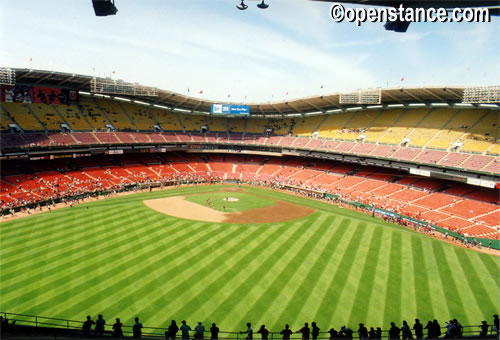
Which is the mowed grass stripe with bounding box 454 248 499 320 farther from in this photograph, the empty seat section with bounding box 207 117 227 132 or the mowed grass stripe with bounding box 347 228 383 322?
the empty seat section with bounding box 207 117 227 132

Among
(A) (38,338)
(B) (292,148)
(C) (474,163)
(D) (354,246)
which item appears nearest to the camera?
(A) (38,338)

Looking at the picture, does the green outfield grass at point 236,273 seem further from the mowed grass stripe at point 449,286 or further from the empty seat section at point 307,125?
A: the empty seat section at point 307,125

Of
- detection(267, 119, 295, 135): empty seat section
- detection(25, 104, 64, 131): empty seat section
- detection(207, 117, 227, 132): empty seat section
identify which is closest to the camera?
detection(25, 104, 64, 131): empty seat section

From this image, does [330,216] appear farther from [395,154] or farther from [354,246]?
[395,154]

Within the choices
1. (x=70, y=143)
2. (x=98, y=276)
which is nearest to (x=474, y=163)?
(x=98, y=276)

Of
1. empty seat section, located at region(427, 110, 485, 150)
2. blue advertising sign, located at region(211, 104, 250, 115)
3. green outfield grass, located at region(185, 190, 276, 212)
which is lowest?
green outfield grass, located at region(185, 190, 276, 212)

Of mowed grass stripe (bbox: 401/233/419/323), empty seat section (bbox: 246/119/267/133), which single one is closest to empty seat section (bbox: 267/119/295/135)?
empty seat section (bbox: 246/119/267/133)

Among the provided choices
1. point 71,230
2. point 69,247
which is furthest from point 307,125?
point 69,247
